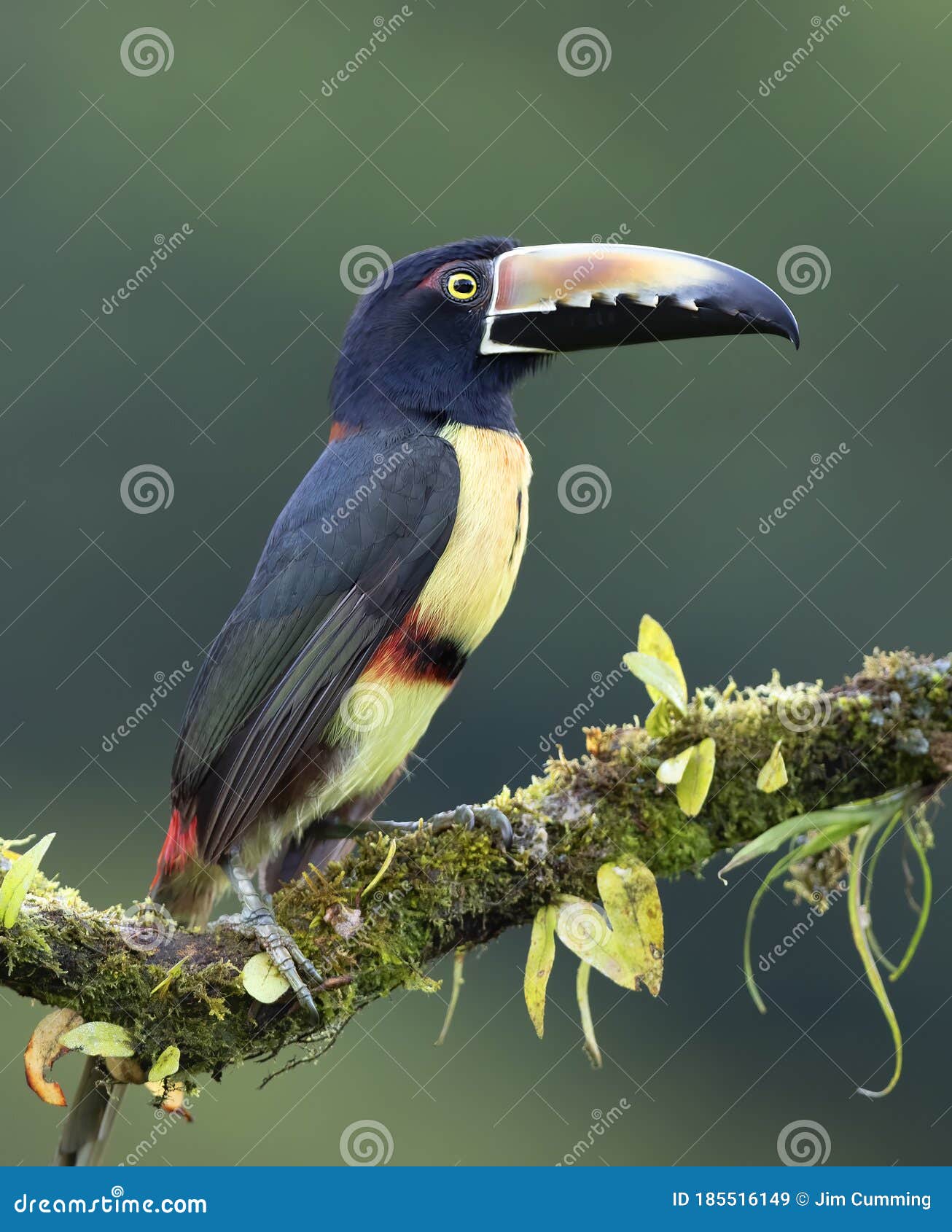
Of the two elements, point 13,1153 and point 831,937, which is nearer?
point 13,1153

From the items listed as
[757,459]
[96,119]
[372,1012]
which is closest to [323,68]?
[96,119]

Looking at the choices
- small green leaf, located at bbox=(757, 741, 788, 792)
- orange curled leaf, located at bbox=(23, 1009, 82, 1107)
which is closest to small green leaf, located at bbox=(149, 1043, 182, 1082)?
orange curled leaf, located at bbox=(23, 1009, 82, 1107)

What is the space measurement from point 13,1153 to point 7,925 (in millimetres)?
3877

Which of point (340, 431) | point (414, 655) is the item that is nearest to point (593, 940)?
point (414, 655)

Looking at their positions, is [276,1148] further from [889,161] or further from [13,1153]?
[889,161]

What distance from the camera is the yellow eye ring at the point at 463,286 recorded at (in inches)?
123

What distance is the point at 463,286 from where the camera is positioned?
313cm

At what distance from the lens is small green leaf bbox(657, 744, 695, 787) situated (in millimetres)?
2102

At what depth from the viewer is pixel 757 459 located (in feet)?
22.0

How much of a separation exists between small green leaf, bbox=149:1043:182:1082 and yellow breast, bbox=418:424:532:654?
3.24ft

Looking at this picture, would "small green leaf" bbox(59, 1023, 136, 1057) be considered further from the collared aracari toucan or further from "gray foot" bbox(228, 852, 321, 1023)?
the collared aracari toucan

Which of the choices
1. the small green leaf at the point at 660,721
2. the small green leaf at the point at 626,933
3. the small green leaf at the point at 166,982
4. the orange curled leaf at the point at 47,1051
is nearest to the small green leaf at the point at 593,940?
the small green leaf at the point at 626,933

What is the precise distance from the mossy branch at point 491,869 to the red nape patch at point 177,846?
20.4 inches

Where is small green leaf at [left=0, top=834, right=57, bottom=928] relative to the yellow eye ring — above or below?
below
